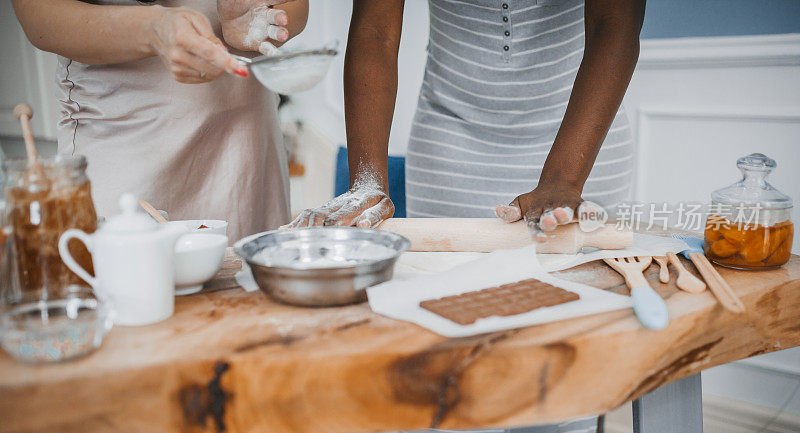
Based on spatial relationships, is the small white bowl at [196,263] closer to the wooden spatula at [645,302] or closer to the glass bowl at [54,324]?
the glass bowl at [54,324]

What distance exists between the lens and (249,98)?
1434mm

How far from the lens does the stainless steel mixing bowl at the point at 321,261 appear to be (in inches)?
28.6

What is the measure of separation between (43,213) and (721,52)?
6.99 ft

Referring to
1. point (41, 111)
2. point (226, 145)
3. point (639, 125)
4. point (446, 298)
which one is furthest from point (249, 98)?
point (41, 111)

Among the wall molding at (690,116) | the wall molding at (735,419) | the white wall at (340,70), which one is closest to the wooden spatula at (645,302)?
the wall molding at (735,419)

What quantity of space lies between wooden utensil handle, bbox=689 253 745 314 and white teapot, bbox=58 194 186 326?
722 mm

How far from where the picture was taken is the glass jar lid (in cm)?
89

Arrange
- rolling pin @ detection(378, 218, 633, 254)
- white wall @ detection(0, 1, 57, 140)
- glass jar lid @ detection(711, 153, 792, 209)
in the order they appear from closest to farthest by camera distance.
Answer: glass jar lid @ detection(711, 153, 792, 209) → rolling pin @ detection(378, 218, 633, 254) → white wall @ detection(0, 1, 57, 140)

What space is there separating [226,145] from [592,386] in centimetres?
109

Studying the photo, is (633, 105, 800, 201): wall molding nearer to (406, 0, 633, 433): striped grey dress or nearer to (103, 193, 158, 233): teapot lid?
(406, 0, 633, 433): striped grey dress

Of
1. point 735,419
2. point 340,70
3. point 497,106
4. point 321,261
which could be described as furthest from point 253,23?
point 340,70

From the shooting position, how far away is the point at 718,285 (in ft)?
2.63

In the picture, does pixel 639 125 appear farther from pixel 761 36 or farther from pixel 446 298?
pixel 446 298

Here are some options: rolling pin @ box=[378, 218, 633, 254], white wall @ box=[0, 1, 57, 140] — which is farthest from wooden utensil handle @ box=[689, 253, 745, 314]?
white wall @ box=[0, 1, 57, 140]
